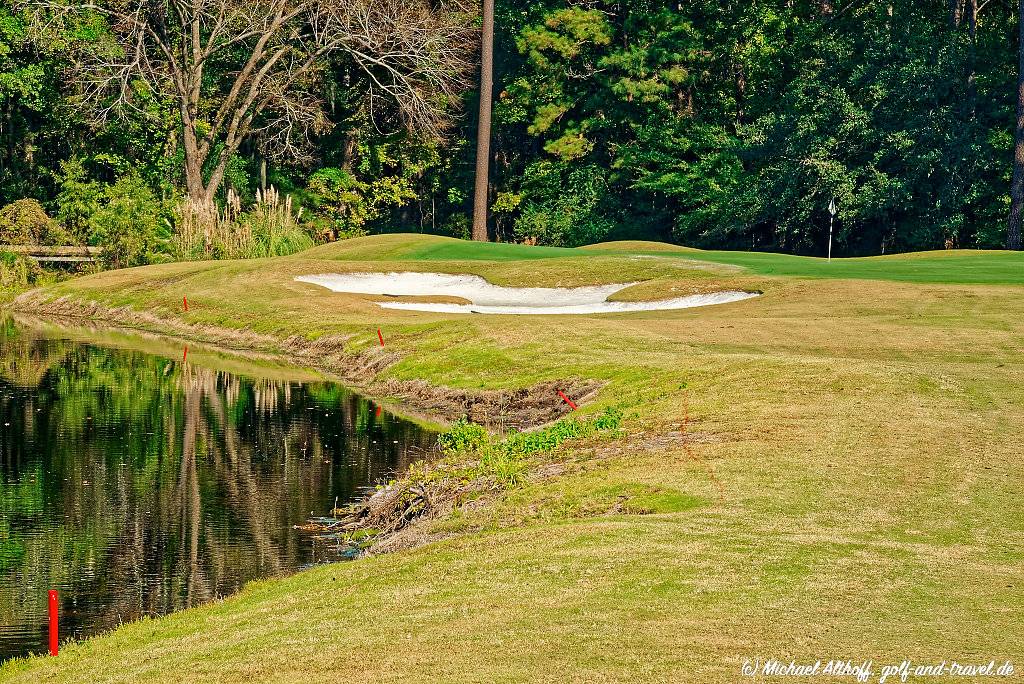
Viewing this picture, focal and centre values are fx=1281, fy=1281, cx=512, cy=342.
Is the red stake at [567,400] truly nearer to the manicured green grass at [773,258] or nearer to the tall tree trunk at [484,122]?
the manicured green grass at [773,258]

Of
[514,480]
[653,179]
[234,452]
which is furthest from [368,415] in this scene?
[653,179]

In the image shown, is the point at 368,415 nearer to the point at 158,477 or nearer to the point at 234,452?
the point at 234,452

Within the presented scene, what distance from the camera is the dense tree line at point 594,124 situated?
51.5 meters

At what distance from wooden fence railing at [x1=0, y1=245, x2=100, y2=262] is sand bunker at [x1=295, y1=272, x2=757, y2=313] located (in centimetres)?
1184

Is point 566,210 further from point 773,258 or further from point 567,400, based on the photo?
point 567,400

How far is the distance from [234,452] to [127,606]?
7275 mm

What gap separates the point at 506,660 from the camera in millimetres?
8016

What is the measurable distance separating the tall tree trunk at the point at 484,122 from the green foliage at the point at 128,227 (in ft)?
62.7

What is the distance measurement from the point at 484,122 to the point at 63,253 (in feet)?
73.3

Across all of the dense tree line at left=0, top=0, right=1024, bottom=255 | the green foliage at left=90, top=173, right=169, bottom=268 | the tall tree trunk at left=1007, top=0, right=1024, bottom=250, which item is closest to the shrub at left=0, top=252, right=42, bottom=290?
the green foliage at left=90, top=173, right=169, bottom=268

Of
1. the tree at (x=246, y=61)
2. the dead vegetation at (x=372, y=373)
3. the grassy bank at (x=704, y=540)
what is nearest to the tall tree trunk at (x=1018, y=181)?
the tree at (x=246, y=61)

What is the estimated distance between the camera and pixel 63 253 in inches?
1797

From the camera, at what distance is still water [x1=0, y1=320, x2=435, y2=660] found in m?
11.9

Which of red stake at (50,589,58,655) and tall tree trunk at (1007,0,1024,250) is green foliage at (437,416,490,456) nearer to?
red stake at (50,589,58,655)
